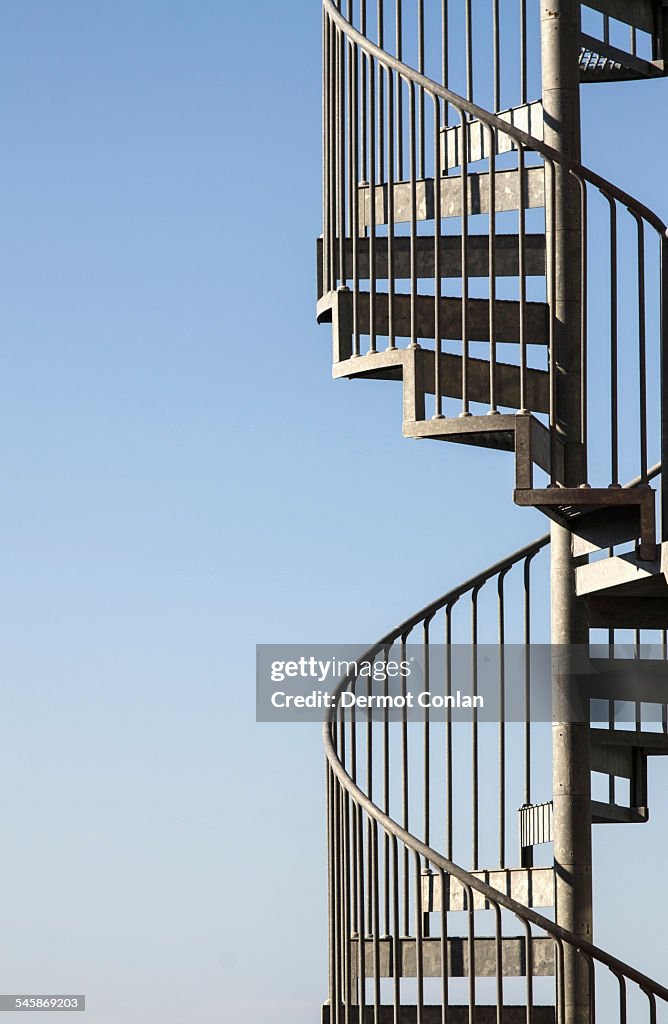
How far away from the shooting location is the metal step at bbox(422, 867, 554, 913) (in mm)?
6098

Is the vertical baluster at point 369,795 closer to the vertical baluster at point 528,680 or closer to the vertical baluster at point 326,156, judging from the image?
the vertical baluster at point 528,680

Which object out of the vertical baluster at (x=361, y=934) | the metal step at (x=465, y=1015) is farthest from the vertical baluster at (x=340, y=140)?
the metal step at (x=465, y=1015)

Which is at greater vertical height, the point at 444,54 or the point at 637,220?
the point at 444,54

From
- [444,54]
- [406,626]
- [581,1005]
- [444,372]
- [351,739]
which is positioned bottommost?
[581,1005]

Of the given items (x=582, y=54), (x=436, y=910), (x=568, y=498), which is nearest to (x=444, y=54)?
(x=582, y=54)

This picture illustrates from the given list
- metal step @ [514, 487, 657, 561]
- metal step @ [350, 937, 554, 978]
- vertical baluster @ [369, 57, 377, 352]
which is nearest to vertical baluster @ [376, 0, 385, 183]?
vertical baluster @ [369, 57, 377, 352]

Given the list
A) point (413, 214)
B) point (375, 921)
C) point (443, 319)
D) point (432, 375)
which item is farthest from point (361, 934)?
point (413, 214)

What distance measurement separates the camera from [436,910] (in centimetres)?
621

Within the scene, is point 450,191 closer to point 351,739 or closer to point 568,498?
point 568,498

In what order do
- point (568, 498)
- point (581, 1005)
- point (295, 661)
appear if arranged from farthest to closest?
point (295, 661) → point (581, 1005) → point (568, 498)

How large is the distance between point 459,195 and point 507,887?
2466mm

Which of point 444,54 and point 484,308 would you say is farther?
point 444,54

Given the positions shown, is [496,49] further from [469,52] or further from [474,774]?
[474,774]

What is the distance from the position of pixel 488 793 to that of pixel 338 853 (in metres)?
0.65
